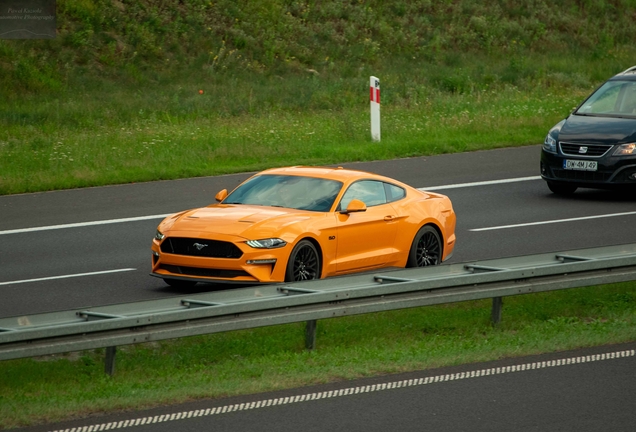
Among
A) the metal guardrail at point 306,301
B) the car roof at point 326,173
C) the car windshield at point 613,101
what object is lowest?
the metal guardrail at point 306,301

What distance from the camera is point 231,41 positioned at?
110ft

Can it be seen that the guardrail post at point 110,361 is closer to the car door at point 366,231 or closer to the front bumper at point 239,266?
the front bumper at point 239,266

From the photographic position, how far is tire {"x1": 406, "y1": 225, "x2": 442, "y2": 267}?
545 inches

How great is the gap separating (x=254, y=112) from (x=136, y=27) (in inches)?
242

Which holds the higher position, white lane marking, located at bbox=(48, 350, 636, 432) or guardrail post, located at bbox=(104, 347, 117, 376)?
guardrail post, located at bbox=(104, 347, 117, 376)

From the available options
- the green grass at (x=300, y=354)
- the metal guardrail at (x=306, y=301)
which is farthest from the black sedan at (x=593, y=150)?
the metal guardrail at (x=306, y=301)

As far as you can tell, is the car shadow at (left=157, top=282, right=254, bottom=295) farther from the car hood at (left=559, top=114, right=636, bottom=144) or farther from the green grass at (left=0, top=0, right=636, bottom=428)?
the car hood at (left=559, top=114, right=636, bottom=144)

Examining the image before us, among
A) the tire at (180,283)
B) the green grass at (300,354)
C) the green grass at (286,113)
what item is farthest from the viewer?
the tire at (180,283)

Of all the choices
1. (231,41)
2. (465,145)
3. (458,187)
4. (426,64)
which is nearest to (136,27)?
(231,41)

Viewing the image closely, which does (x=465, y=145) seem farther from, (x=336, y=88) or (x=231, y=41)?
(x=231, y=41)

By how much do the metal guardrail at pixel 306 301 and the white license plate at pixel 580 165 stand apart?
21.6ft

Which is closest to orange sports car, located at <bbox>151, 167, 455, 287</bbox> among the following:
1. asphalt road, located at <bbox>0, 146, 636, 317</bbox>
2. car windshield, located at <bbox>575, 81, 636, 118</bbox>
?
asphalt road, located at <bbox>0, 146, 636, 317</bbox>

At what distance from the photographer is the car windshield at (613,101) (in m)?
19.6

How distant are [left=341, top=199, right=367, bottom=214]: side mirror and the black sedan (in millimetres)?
6659
